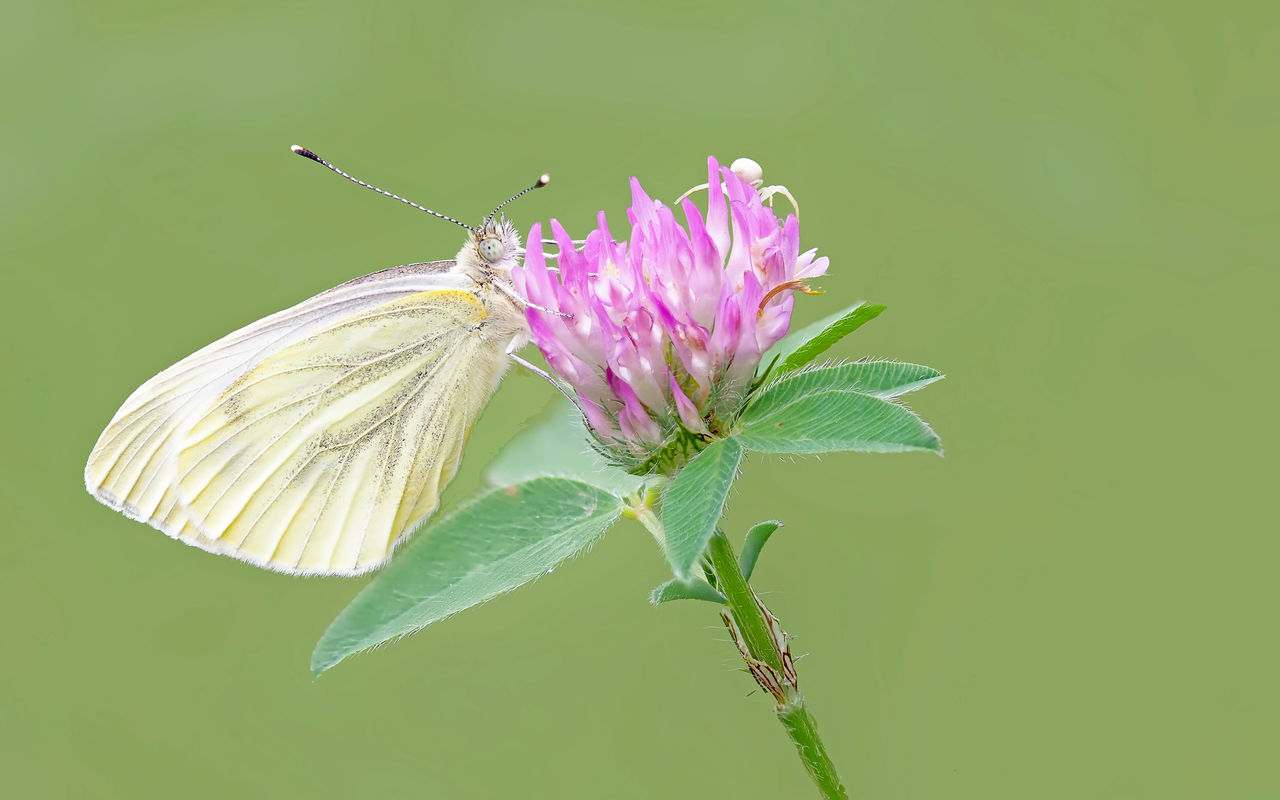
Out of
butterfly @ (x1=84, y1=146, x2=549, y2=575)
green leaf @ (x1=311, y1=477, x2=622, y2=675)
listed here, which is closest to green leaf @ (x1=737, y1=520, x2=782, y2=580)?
green leaf @ (x1=311, y1=477, x2=622, y2=675)

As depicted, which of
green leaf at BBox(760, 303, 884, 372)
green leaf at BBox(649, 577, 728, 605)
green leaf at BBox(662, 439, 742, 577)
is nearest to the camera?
green leaf at BBox(662, 439, 742, 577)

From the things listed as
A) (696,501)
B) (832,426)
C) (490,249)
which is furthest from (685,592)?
(490,249)

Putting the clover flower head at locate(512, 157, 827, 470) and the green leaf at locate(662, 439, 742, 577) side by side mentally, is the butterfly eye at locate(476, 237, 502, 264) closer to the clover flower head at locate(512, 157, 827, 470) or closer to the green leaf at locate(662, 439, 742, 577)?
the clover flower head at locate(512, 157, 827, 470)

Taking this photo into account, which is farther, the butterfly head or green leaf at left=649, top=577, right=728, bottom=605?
the butterfly head

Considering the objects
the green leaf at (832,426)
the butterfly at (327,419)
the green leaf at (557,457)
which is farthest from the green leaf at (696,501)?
the butterfly at (327,419)

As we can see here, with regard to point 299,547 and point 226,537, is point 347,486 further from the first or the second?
point 226,537

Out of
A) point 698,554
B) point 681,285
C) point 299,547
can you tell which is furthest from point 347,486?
point 698,554
